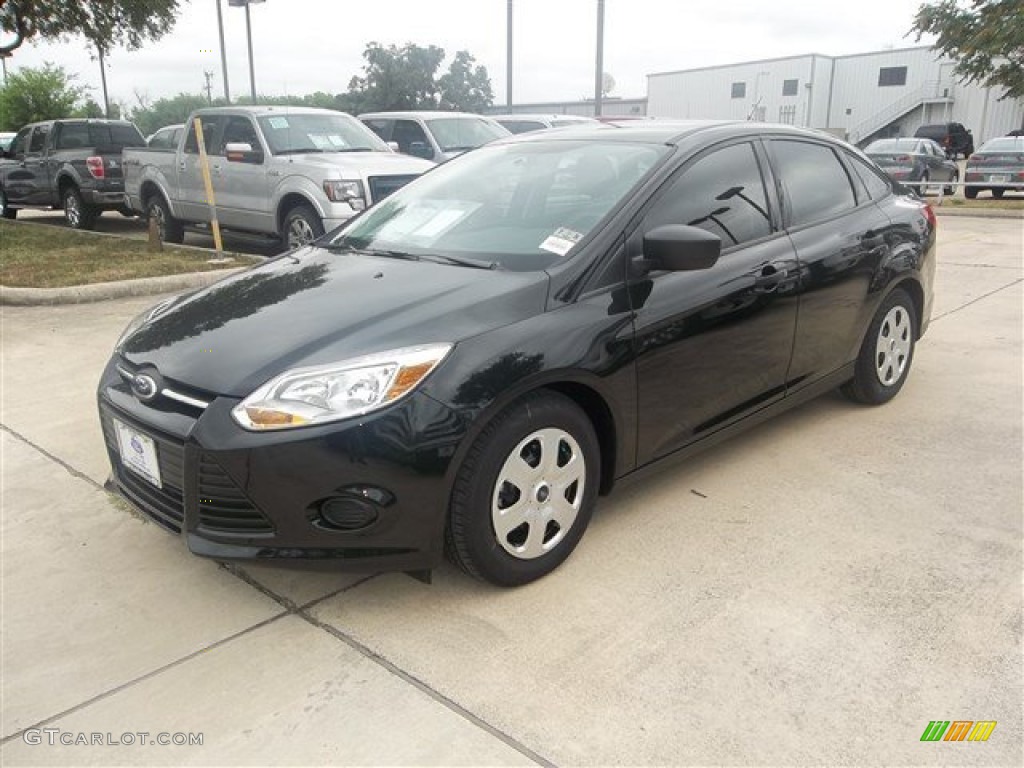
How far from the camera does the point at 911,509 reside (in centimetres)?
355

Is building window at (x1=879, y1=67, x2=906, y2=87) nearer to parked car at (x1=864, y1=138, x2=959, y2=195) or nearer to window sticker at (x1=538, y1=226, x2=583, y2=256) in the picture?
parked car at (x1=864, y1=138, x2=959, y2=195)

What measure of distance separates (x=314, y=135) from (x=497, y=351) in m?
7.92

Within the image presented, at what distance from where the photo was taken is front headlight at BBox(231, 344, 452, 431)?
2545 mm

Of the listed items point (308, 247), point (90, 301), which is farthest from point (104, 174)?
point (308, 247)

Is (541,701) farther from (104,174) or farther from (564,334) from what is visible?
(104,174)

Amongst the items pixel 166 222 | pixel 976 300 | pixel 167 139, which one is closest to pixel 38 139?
pixel 167 139

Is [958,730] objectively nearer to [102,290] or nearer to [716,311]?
[716,311]

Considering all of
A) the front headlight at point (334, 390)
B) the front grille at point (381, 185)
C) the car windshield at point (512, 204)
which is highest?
the car windshield at point (512, 204)

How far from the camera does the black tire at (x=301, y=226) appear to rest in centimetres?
891

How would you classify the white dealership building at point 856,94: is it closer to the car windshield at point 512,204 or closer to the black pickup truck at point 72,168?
the black pickup truck at point 72,168

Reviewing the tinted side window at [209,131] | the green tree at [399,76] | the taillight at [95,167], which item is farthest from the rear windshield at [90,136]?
the green tree at [399,76]

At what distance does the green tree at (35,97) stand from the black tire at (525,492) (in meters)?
37.4

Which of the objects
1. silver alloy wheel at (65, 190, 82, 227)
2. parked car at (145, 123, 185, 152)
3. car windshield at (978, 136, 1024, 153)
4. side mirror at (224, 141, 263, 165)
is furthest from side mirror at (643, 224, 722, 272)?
Answer: car windshield at (978, 136, 1024, 153)

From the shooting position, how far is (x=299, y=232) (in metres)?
9.17
